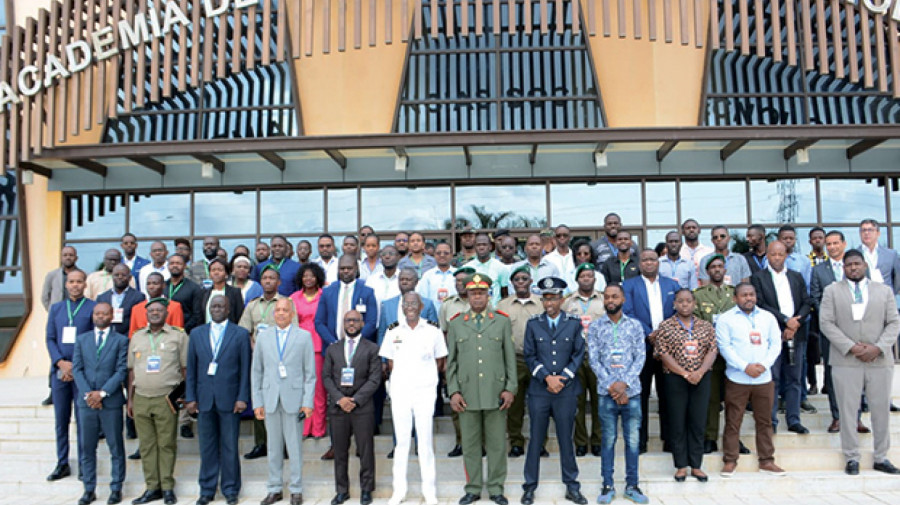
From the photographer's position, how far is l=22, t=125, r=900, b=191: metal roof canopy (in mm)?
11055

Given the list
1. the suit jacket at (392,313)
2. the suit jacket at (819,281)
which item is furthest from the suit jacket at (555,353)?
the suit jacket at (819,281)

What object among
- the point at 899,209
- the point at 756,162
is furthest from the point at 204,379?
the point at 899,209

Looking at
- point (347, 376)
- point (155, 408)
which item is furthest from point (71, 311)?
point (347, 376)

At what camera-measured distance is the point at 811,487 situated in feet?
21.2

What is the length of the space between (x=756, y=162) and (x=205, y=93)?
9.66 m

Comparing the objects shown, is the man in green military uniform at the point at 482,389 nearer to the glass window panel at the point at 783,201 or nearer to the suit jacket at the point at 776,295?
the suit jacket at the point at 776,295

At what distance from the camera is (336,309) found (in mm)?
7094

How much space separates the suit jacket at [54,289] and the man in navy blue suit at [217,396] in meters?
3.24

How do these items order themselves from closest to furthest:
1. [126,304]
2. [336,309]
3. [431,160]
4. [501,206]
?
[336,309] → [126,304] → [431,160] → [501,206]

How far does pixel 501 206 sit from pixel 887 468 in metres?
7.36

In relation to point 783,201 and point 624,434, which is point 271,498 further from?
point 783,201

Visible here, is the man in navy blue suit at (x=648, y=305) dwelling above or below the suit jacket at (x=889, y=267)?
below

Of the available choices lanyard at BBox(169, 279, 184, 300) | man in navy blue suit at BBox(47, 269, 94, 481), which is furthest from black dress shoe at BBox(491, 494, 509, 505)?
man in navy blue suit at BBox(47, 269, 94, 481)

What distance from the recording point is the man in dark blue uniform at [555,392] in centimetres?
624
